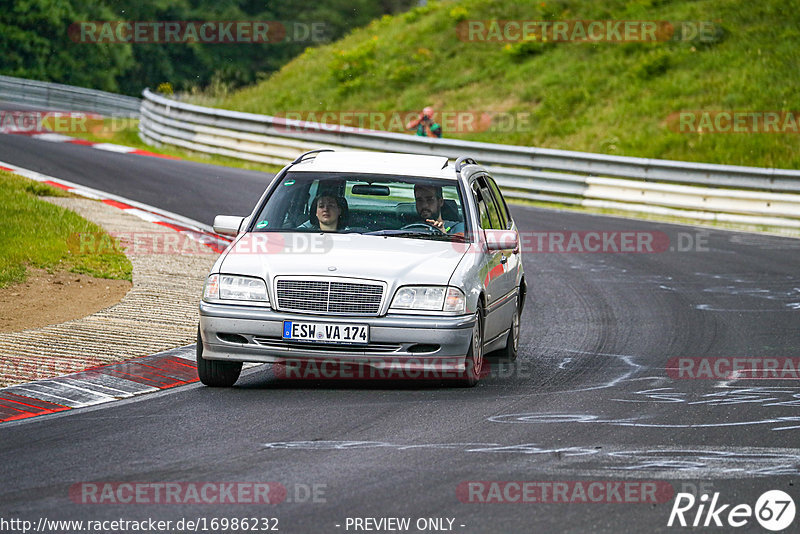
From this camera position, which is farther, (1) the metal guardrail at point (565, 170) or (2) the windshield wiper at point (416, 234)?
(1) the metal guardrail at point (565, 170)

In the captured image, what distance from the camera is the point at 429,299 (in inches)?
340

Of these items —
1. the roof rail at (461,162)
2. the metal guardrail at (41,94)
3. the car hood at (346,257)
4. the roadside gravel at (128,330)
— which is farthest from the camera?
the metal guardrail at (41,94)

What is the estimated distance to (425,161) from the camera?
34.4 ft

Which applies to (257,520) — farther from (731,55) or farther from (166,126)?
(731,55)

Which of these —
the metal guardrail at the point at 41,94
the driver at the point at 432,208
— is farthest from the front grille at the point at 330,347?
the metal guardrail at the point at 41,94

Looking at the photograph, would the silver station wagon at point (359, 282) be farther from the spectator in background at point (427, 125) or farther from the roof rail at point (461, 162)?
the spectator in background at point (427, 125)

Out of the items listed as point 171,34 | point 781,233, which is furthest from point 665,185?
point 171,34

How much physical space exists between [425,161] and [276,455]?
14.0ft

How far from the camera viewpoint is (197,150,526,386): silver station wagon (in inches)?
337

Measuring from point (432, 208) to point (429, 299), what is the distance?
137 centimetres

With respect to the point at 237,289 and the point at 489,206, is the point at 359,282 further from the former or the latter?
the point at 489,206

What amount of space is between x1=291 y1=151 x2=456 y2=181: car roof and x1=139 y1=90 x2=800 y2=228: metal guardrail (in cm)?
1381

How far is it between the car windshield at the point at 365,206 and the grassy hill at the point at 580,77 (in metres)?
18.6

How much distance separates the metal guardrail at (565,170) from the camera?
23.0m
